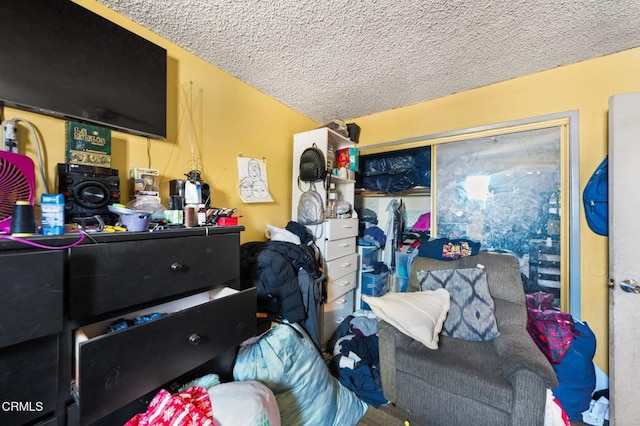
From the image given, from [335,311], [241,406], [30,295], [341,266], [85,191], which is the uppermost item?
[85,191]

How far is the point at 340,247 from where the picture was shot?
82.2 inches

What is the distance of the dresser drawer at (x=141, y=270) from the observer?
0.68 metres

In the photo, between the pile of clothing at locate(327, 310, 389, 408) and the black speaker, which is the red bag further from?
the black speaker

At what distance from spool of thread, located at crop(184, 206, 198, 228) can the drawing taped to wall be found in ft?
2.42

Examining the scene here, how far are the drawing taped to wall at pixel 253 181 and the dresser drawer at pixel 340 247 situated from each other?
66cm

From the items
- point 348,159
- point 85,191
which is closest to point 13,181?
point 85,191

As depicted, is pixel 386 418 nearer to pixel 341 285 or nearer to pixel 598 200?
pixel 341 285

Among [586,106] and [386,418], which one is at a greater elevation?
[586,106]

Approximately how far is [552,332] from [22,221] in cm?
244

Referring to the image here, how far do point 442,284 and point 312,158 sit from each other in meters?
1.37

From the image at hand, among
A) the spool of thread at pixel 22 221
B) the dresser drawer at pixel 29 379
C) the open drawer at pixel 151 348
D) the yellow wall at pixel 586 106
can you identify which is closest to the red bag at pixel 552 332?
the yellow wall at pixel 586 106

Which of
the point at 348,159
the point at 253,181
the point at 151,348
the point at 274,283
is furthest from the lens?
the point at 348,159

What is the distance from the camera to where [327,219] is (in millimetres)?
1977

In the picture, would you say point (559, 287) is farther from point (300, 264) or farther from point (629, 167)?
point (300, 264)
